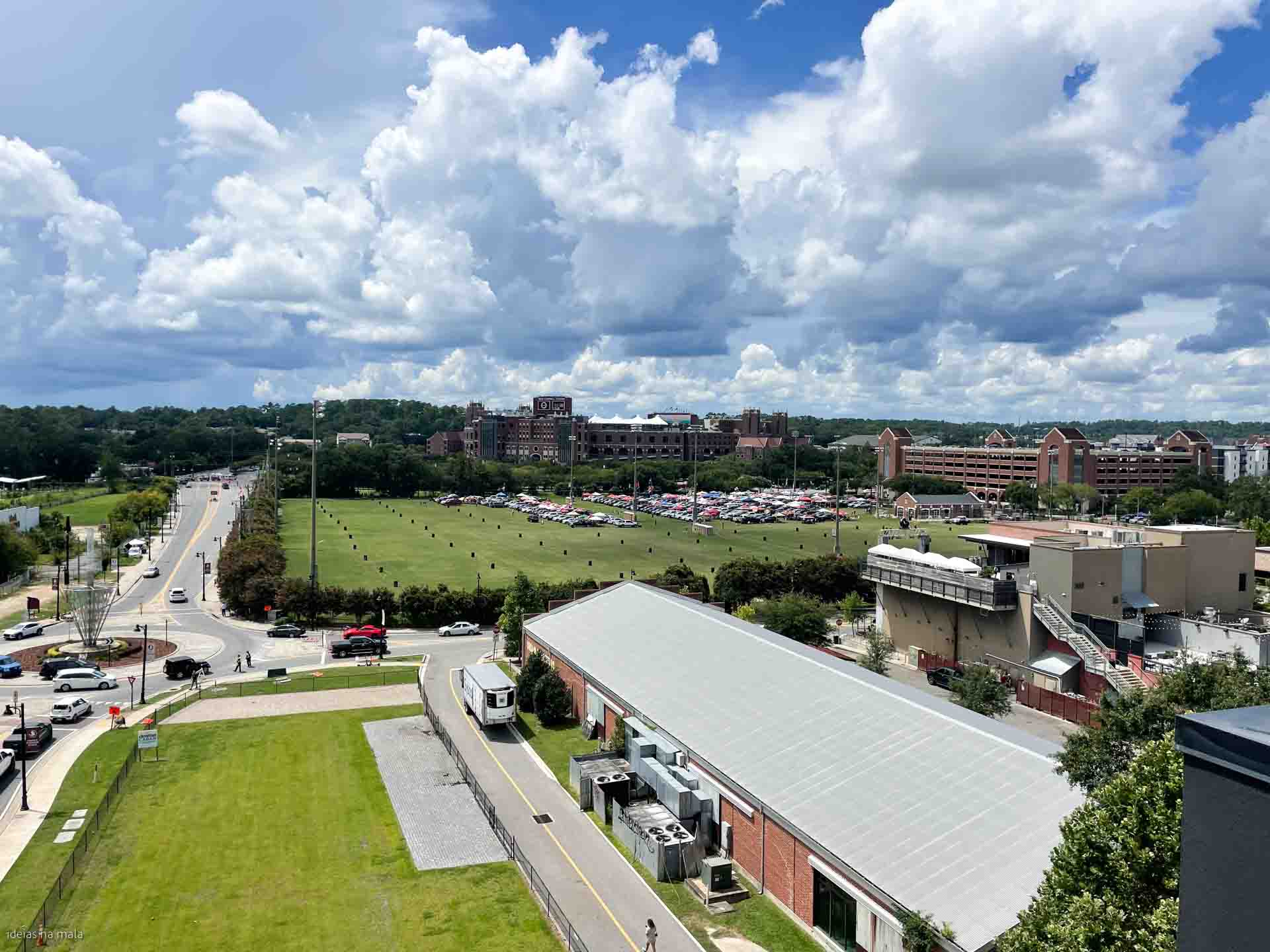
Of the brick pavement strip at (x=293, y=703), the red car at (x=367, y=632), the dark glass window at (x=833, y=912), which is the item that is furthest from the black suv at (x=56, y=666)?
the dark glass window at (x=833, y=912)

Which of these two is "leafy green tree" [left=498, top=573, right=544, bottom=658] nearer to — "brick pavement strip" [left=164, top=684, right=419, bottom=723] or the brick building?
"brick pavement strip" [left=164, top=684, right=419, bottom=723]

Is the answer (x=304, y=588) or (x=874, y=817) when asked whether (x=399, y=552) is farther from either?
(x=874, y=817)

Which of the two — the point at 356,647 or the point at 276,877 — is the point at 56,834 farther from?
the point at 356,647

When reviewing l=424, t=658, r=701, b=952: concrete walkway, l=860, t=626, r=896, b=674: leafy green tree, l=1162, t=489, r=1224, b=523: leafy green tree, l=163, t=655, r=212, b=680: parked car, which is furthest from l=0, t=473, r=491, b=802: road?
l=1162, t=489, r=1224, b=523: leafy green tree

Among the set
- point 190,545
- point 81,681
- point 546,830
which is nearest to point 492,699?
point 546,830

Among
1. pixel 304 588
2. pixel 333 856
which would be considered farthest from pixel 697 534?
pixel 333 856

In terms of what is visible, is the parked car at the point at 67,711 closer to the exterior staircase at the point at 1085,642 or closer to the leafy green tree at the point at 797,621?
the leafy green tree at the point at 797,621
